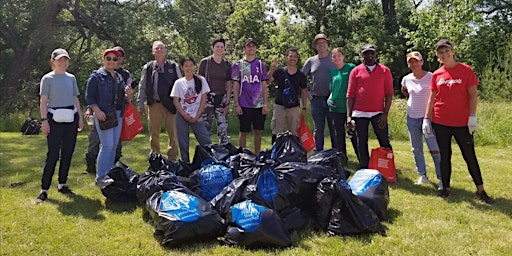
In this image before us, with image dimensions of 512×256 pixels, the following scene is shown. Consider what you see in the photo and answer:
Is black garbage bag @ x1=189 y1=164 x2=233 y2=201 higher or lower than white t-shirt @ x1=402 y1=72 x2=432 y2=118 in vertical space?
lower

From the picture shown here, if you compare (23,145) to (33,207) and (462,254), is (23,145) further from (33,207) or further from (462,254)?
(462,254)

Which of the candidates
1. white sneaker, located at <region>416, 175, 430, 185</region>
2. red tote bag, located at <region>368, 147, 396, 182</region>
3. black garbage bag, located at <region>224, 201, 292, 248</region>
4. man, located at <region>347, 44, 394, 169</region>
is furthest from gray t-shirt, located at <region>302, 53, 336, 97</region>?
black garbage bag, located at <region>224, 201, 292, 248</region>

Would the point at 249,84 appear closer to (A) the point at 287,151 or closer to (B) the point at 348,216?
(A) the point at 287,151

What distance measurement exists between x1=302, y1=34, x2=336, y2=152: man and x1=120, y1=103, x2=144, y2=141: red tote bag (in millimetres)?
2547

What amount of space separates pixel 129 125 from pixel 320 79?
279 centimetres

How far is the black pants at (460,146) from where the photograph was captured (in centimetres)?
450

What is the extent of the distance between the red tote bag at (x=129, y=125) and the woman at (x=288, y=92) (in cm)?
196

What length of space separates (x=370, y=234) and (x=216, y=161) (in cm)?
188

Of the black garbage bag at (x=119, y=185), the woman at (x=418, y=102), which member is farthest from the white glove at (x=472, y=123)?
the black garbage bag at (x=119, y=185)

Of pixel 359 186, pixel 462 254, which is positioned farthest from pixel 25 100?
pixel 462 254

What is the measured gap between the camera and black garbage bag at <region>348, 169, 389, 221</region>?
402 cm

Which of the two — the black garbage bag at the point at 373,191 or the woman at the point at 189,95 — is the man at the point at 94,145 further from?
the black garbage bag at the point at 373,191

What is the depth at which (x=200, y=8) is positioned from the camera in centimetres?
2231

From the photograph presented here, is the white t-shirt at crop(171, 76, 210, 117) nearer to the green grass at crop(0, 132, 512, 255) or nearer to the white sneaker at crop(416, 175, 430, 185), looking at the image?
the green grass at crop(0, 132, 512, 255)
